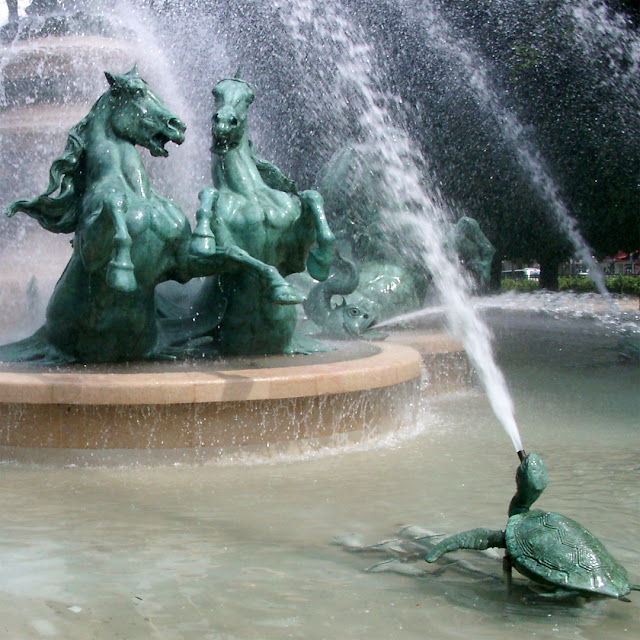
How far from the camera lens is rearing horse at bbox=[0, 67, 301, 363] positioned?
595 centimetres

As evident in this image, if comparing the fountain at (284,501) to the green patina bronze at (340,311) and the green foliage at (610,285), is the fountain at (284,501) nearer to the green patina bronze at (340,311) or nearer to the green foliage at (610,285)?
the green patina bronze at (340,311)

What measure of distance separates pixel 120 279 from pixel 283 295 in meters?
0.92

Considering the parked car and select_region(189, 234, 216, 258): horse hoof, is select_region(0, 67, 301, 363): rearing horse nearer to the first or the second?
select_region(189, 234, 216, 258): horse hoof

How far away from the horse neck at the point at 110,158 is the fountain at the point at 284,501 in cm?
114

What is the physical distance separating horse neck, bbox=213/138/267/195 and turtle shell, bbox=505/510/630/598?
3673 millimetres

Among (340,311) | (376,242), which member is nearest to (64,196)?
(340,311)

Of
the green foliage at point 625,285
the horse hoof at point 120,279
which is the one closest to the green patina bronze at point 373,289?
the horse hoof at point 120,279

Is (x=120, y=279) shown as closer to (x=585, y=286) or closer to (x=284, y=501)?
(x=284, y=501)

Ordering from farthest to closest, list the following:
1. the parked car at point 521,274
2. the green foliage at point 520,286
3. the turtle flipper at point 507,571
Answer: the parked car at point 521,274 → the green foliage at point 520,286 → the turtle flipper at point 507,571

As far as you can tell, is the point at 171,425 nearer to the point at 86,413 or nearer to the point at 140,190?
the point at 86,413

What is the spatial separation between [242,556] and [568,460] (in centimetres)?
257

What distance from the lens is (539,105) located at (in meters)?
17.9

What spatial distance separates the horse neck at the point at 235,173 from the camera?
657 cm

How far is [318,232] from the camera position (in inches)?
243
